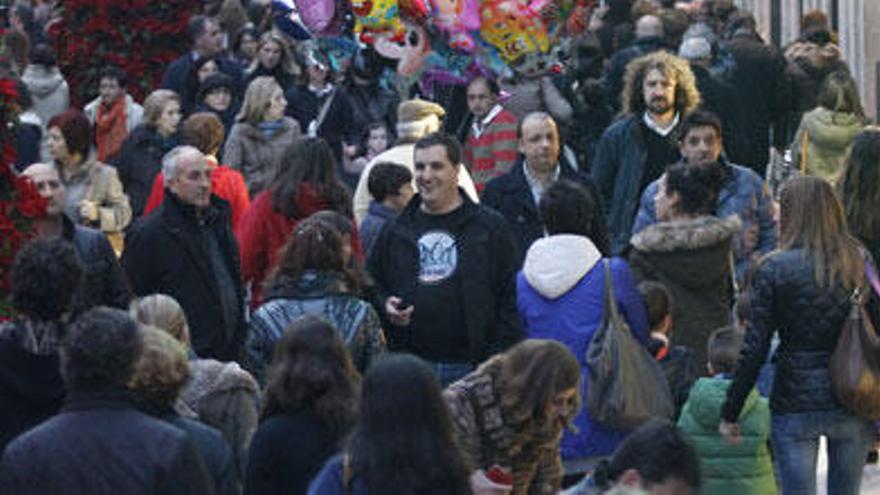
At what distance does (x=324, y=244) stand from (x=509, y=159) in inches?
248

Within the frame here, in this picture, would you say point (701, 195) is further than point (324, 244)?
Yes

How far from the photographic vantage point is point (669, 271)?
13.6 metres

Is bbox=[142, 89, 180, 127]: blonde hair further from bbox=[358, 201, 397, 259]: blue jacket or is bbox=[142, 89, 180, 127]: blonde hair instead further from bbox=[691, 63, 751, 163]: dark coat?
bbox=[358, 201, 397, 259]: blue jacket

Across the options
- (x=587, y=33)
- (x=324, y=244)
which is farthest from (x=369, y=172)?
(x=587, y=33)

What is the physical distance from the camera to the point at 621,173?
642 inches

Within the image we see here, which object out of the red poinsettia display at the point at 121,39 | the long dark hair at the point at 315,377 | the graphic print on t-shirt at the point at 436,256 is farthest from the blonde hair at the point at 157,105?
the long dark hair at the point at 315,377

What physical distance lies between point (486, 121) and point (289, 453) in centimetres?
871

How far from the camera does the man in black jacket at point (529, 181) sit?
48.3 ft

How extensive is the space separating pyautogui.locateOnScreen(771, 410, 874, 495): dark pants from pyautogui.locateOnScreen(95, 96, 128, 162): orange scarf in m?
9.53

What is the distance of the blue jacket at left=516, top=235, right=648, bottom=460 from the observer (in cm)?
1195

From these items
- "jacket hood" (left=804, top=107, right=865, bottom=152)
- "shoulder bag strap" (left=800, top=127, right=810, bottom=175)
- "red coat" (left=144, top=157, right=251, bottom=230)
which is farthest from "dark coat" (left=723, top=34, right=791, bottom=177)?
"red coat" (left=144, top=157, right=251, bottom=230)

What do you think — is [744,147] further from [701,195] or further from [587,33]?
[701,195]

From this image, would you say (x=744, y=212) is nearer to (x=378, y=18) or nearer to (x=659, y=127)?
(x=659, y=127)

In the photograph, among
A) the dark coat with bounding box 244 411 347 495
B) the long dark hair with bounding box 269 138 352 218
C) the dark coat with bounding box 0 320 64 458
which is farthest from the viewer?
the long dark hair with bounding box 269 138 352 218
